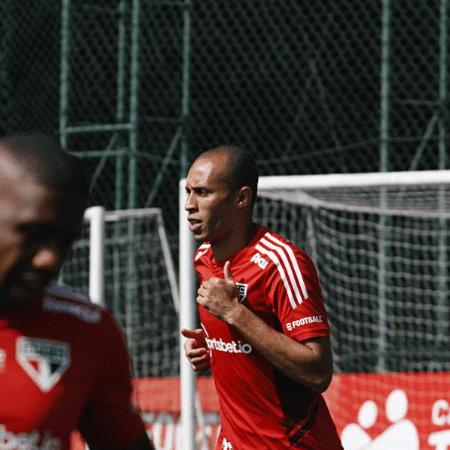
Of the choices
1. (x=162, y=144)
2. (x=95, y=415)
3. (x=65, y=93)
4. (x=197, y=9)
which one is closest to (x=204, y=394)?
(x=95, y=415)

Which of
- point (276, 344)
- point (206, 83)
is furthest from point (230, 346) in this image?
point (206, 83)

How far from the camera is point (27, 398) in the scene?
112 cm

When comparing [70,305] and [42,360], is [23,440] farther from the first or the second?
[70,305]

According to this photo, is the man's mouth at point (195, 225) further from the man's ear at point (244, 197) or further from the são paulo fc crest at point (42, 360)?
the são paulo fc crest at point (42, 360)

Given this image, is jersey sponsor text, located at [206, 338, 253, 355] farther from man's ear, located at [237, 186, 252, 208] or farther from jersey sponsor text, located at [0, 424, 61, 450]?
jersey sponsor text, located at [0, 424, 61, 450]

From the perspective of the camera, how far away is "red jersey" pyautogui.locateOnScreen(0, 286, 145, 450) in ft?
3.65

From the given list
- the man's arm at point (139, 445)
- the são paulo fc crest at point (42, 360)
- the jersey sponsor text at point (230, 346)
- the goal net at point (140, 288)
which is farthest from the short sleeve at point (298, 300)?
the goal net at point (140, 288)

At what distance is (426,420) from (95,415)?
352 centimetres

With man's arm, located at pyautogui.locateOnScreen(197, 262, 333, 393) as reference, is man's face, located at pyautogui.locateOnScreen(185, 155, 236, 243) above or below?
above

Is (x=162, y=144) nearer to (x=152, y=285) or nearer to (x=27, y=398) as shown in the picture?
(x=152, y=285)

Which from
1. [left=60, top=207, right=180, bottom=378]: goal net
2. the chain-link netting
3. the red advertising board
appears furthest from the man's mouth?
the chain-link netting

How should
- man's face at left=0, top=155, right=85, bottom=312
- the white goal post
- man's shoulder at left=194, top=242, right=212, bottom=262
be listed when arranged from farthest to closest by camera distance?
the white goal post, man's shoulder at left=194, top=242, right=212, bottom=262, man's face at left=0, top=155, right=85, bottom=312

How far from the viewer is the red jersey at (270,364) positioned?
221 centimetres

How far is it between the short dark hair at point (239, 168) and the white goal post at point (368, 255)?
118 centimetres
